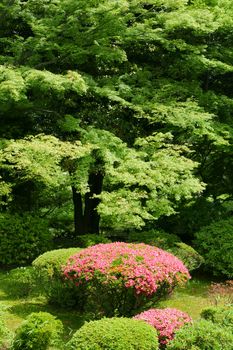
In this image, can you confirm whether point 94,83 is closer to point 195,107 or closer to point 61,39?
point 61,39

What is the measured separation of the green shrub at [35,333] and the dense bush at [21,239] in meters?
6.55

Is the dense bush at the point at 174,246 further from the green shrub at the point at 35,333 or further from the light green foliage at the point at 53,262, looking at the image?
the green shrub at the point at 35,333

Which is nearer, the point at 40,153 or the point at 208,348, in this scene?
the point at 208,348

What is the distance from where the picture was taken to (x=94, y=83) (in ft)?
45.8

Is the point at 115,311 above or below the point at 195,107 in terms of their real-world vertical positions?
below

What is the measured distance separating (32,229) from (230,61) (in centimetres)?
830

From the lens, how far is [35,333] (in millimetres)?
7750

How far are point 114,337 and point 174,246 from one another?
24.3ft

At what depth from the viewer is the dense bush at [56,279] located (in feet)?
34.4

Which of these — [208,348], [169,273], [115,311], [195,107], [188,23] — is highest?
[188,23]

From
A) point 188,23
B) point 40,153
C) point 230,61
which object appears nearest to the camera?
point 40,153

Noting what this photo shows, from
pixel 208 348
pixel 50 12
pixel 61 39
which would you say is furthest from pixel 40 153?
pixel 208 348

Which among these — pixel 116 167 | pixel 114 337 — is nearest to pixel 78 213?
pixel 116 167

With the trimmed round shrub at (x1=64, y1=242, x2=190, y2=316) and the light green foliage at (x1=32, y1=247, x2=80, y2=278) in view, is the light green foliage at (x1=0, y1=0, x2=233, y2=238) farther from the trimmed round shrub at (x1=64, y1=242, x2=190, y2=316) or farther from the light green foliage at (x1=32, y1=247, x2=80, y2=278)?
the trimmed round shrub at (x1=64, y1=242, x2=190, y2=316)
